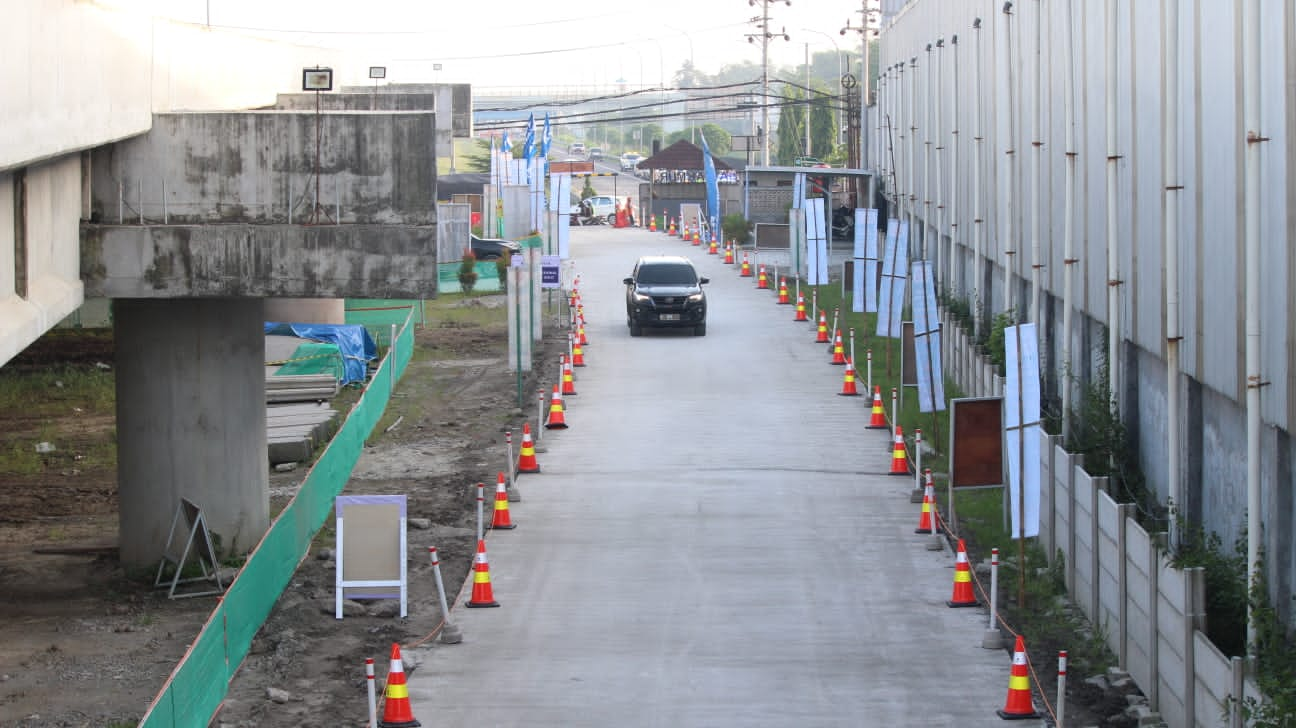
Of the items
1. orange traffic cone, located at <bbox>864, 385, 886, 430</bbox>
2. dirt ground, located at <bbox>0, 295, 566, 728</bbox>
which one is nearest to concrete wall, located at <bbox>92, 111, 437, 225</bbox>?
dirt ground, located at <bbox>0, 295, 566, 728</bbox>

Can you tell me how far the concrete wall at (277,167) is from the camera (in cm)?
1697

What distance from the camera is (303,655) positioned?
593 inches

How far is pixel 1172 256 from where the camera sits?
549 inches

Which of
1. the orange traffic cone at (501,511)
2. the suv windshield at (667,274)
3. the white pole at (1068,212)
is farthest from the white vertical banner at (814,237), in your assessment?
the orange traffic cone at (501,511)

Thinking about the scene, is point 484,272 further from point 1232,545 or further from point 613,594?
point 1232,545

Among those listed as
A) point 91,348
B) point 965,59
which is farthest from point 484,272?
point 965,59

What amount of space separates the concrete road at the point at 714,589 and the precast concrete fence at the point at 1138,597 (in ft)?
3.54

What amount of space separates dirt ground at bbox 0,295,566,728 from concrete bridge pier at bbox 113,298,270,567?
A: 0.84 metres

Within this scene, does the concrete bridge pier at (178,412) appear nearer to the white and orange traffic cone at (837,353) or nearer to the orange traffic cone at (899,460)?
the orange traffic cone at (899,460)

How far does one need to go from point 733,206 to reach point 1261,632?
61.1 metres

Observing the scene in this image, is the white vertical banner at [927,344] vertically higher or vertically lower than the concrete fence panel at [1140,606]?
higher

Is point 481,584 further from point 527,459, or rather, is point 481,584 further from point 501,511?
point 527,459

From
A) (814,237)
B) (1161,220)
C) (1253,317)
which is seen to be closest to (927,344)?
(1161,220)

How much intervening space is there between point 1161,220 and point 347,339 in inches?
833
